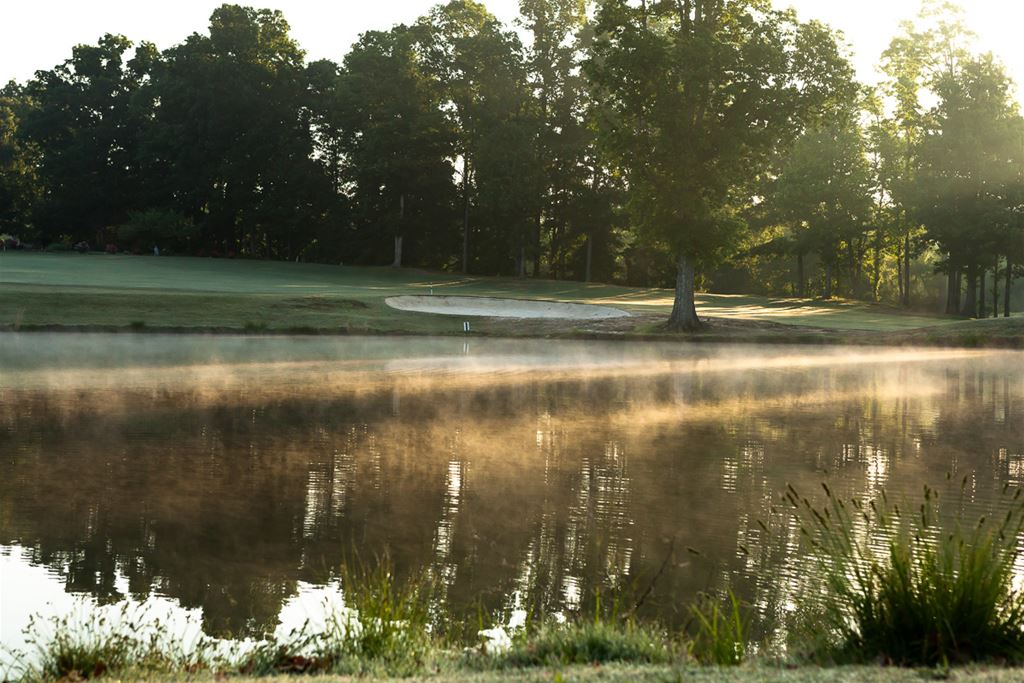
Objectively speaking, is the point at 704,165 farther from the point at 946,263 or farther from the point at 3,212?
the point at 3,212

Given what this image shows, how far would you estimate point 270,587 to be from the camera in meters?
7.36

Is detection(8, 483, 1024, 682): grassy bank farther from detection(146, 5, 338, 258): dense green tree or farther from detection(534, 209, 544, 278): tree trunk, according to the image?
detection(146, 5, 338, 258): dense green tree

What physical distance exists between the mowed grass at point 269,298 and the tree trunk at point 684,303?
11.1ft

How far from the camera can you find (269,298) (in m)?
38.2

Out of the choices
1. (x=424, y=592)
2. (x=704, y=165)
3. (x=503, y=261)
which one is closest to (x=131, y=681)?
(x=424, y=592)

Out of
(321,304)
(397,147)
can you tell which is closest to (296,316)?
(321,304)

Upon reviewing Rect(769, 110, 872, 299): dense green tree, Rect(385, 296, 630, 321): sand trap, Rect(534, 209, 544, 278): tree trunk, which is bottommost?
Rect(385, 296, 630, 321): sand trap

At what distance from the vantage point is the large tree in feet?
114

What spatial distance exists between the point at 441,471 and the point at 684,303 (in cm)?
2623

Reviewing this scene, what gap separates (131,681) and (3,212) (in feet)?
282

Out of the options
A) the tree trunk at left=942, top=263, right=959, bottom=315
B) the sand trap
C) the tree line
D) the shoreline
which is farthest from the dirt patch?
the tree trunk at left=942, top=263, right=959, bottom=315

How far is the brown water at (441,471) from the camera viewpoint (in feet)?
25.0

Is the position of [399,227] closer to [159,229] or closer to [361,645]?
[159,229]

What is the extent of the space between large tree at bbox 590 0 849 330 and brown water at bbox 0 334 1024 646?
487 inches
